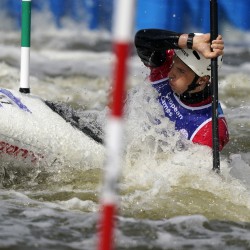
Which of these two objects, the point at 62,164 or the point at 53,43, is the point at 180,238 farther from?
the point at 53,43

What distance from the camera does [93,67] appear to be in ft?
40.1

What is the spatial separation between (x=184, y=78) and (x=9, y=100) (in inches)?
46.1

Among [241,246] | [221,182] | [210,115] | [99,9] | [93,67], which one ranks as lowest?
[241,246]

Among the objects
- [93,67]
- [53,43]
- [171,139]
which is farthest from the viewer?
[53,43]

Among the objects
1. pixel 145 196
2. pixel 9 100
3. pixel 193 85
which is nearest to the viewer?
pixel 145 196

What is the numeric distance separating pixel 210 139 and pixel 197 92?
341 millimetres

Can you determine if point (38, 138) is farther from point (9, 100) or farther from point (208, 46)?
point (208, 46)

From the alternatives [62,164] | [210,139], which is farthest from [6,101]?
[210,139]

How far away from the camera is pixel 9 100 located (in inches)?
214

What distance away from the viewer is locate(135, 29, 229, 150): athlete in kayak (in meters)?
5.42

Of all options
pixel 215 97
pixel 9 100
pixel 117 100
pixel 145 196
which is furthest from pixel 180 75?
pixel 117 100

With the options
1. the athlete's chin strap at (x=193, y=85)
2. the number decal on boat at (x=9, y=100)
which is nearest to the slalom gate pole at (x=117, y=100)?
the number decal on boat at (x=9, y=100)

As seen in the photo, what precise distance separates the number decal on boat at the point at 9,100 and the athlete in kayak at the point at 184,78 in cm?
90

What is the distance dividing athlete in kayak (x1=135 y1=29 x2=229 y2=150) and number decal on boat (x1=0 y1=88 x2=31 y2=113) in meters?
0.90
